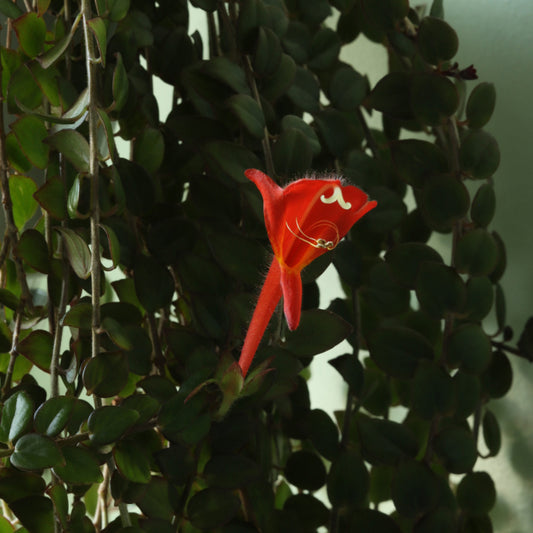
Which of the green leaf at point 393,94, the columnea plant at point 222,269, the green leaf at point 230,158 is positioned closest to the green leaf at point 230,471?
the columnea plant at point 222,269

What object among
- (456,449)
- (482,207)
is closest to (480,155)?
(482,207)

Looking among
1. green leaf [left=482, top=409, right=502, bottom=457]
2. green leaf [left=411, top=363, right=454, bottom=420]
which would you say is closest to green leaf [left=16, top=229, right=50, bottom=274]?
green leaf [left=411, top=363, right=454, bottom=420]

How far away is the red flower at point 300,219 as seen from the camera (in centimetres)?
36

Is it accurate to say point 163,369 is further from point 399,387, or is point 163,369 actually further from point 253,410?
point 399,387

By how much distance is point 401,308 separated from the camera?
0.65 meters

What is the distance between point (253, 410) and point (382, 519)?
15 cm

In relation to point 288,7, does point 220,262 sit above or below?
below

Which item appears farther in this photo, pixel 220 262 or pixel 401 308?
pixel 401 308

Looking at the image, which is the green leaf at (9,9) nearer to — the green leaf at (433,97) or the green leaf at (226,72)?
the green leaf at (226,72)

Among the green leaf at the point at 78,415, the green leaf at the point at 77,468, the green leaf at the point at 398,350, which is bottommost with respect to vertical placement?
the green leaf at the point at 398,350

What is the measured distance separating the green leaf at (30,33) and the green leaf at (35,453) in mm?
296

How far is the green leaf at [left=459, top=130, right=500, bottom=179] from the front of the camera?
0.60m

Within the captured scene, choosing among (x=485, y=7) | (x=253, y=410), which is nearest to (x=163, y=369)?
(x=253, y=410)

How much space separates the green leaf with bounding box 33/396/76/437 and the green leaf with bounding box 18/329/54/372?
0.08m
